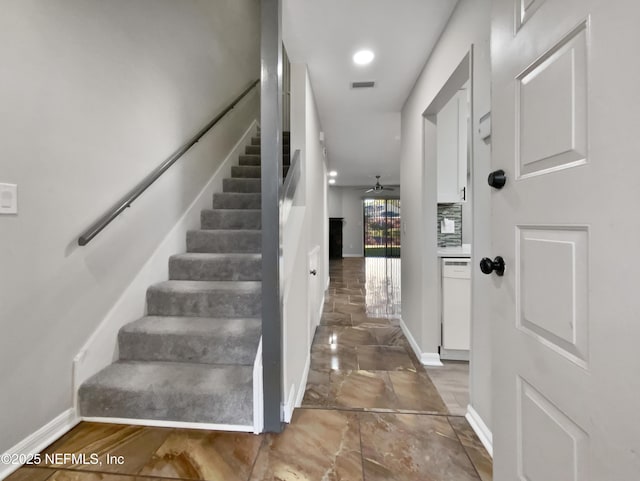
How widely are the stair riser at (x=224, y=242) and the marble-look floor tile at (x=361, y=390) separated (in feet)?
4.01

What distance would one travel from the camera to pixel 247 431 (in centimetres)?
137

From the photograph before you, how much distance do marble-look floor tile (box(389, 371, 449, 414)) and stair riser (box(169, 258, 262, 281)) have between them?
1284mm

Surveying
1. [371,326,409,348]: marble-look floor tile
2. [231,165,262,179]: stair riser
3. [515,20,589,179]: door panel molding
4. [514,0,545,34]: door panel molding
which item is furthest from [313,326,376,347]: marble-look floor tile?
[514,0,545,34]: door panel molding

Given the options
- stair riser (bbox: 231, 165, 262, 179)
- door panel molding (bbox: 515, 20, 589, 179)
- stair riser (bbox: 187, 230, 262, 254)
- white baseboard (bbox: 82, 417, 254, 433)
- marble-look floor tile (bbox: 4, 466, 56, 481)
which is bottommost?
marble-look floor tile (bbox: 4, 466, 56, 481)

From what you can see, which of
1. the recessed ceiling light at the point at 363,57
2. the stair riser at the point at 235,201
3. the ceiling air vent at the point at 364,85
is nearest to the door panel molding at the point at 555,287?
the recessed ceiling light at the point at 363,57

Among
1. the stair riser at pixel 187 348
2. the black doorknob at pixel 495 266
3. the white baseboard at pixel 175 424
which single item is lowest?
the white baseboard at pixel 175 424

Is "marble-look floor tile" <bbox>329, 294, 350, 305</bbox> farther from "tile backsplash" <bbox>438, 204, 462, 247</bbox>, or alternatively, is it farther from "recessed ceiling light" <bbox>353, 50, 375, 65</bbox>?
"recessed ceiling light" <bbox>353, 50, 375, 65</bbox>

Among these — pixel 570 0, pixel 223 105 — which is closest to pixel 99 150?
pixel 223 105

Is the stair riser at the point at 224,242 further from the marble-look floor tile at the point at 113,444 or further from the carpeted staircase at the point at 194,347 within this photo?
the marble-look floor tile at the point at 113,444

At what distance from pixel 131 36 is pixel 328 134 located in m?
2.57

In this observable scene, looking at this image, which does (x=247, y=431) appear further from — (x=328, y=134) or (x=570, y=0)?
(x=328, y=134)

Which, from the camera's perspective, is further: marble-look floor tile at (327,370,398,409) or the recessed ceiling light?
the recessed ceiling light

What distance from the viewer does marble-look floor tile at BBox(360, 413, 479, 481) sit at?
3.82 feet

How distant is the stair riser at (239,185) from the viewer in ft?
9.94
